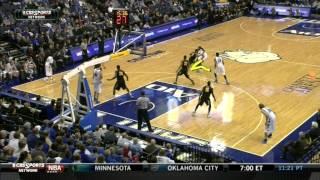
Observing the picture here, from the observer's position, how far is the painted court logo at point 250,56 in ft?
94.2

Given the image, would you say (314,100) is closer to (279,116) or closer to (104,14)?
(279,116)

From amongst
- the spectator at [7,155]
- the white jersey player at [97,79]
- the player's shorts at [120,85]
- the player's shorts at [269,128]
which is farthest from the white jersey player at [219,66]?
the spectator at [7,155]

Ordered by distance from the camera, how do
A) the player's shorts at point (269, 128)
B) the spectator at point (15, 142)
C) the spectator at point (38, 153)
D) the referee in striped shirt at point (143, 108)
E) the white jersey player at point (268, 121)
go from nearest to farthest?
the spectator at point (38, 153)
the spectator at point (15, 142)
the white jersey player at point (268, 121)
the player's shorts at point (269, 128)
the referee in striped shirt at point (143, 108)

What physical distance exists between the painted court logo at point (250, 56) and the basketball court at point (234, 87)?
0.05m

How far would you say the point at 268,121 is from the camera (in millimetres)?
17500

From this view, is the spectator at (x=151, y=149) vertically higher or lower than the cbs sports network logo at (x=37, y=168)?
lower

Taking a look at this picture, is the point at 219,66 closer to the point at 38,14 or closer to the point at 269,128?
the point at 269,128

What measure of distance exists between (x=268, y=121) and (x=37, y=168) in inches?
389

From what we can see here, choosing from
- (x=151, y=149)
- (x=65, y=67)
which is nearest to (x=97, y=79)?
(x=65, y=67)

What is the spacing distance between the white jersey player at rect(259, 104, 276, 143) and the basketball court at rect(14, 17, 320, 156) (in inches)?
10.7

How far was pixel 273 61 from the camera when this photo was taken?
2855cm

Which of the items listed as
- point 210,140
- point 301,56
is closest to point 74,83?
point 210,140

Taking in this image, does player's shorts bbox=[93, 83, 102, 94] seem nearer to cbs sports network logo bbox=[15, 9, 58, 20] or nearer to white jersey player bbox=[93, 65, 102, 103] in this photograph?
white jersey player bbox=[93, 65, 102, 103]

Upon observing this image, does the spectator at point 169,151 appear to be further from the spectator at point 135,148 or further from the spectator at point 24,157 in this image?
the spectator at point 24,157
